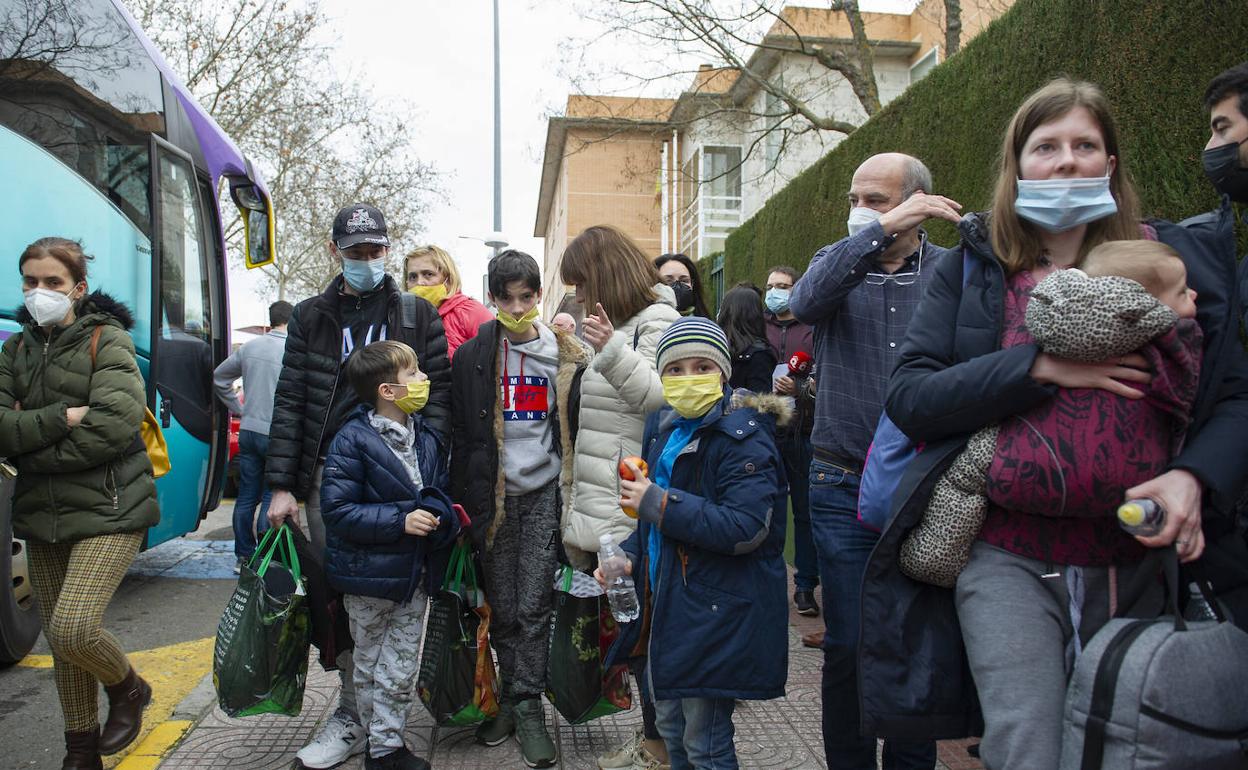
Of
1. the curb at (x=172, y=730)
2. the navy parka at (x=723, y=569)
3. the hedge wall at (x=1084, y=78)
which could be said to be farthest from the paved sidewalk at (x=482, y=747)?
the hedge wall at (x=1084, y=78)

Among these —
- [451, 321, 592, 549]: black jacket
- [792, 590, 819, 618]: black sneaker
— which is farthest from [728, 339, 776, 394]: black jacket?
[451, 321, 592, 549]: black jacket

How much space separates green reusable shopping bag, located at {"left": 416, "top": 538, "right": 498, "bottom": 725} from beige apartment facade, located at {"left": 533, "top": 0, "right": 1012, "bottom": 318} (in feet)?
8.08

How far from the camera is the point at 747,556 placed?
277cm

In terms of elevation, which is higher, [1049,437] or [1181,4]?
[1181,4]

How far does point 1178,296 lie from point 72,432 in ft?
11.5

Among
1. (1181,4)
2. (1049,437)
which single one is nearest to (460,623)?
(1049,437)

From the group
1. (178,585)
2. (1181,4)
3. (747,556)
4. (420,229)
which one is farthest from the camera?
(420,229)

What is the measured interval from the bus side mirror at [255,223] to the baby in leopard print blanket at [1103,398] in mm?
7020

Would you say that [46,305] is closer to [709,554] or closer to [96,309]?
[96,309]

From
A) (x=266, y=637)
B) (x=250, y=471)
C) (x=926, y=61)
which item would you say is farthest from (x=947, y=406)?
(x=926, y=61)

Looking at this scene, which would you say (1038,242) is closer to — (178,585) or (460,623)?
(460,623)

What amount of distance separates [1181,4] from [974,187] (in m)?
2.03

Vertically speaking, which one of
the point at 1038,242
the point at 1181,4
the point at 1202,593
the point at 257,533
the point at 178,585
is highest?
the point at 1181,4

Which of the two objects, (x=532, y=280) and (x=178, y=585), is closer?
(x=532, y=280)
